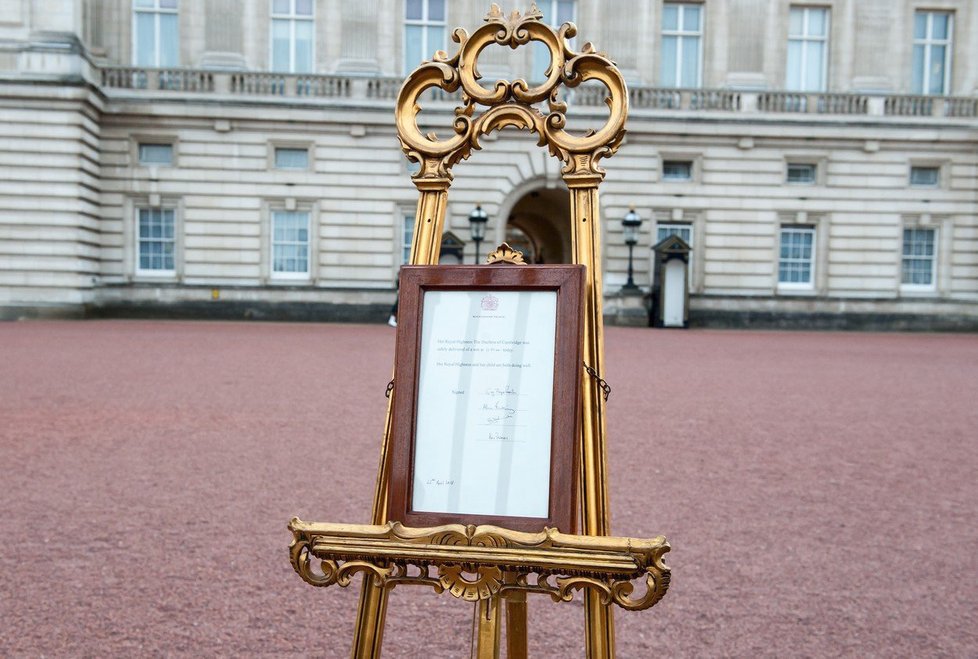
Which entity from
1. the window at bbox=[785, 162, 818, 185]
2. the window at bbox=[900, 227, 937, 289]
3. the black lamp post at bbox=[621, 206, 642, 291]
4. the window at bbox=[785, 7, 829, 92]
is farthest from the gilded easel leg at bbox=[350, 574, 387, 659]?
the window at bbox=[900, 227, 937, 289]

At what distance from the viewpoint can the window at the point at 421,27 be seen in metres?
24.5

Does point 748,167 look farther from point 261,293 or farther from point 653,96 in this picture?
point 261,293

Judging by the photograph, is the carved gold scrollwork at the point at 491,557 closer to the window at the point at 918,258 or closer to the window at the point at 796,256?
the window at the point at 796,256

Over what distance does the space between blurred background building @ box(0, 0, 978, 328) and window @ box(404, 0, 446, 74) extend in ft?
0.20

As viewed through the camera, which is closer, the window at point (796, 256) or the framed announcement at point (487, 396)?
the framed announcement at point (487, 396)

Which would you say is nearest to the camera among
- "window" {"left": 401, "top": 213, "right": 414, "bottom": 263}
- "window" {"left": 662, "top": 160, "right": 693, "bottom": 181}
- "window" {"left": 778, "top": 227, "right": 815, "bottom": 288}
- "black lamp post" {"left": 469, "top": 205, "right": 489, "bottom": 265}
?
"black lamp post" {"left": 469, "top": 205, "right": 489, "bottom": 265}

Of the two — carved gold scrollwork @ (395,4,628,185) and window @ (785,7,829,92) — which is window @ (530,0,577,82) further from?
carved gold scrollwork @ (395,4,628,185)

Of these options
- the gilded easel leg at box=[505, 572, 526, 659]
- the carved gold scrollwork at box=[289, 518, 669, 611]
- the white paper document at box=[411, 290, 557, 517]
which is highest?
the white paper document at box=[411, 290, 557, 517]

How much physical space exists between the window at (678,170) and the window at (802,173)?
9.24 feet

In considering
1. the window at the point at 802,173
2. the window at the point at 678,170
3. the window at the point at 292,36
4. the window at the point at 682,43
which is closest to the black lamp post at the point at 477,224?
the window at the point at 678,170

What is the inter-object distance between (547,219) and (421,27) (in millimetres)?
7918

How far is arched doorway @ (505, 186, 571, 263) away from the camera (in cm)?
2616

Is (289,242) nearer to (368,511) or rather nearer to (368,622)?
(368,511)

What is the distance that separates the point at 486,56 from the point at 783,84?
832 centimetres
